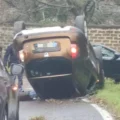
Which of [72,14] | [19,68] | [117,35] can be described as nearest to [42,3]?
[72,14]

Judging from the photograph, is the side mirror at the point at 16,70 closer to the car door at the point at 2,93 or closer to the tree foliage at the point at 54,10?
the car door at the point at 2,93

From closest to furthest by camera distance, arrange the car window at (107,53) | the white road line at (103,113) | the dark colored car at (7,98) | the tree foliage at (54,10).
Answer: the dark colored car at (7,98)
the white road line at (103,113)
the car window at (107,53)
the tree foliage at (54,10)

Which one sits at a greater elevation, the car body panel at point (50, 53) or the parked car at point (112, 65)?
the car body panel at point (50, 53)

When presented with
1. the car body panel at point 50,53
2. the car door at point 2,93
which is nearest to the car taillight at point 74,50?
the car body panel at point 50,53

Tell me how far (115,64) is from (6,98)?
12.2 meters

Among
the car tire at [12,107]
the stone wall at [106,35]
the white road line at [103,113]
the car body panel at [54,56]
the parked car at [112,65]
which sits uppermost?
the car tire at [12,107]

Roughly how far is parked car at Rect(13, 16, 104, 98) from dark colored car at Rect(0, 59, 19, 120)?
18.1 ft

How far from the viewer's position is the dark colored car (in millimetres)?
8357

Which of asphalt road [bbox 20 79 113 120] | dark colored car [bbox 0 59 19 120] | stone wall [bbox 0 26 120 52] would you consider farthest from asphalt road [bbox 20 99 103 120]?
stone wall [bbox 0 26 120 52]

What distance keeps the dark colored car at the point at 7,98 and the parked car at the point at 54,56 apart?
553 centimetres

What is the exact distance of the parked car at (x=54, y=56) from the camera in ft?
49.9

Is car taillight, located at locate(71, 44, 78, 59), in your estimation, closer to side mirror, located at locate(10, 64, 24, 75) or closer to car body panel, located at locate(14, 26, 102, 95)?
car body panel, located at locate(14, 26, 102, 95)

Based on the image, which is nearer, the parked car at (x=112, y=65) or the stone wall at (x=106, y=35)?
the parked car at (x=112, y=65)


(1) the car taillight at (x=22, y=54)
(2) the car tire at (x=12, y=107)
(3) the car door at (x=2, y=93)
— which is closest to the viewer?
(3) the car door at (x=2, y=93)
